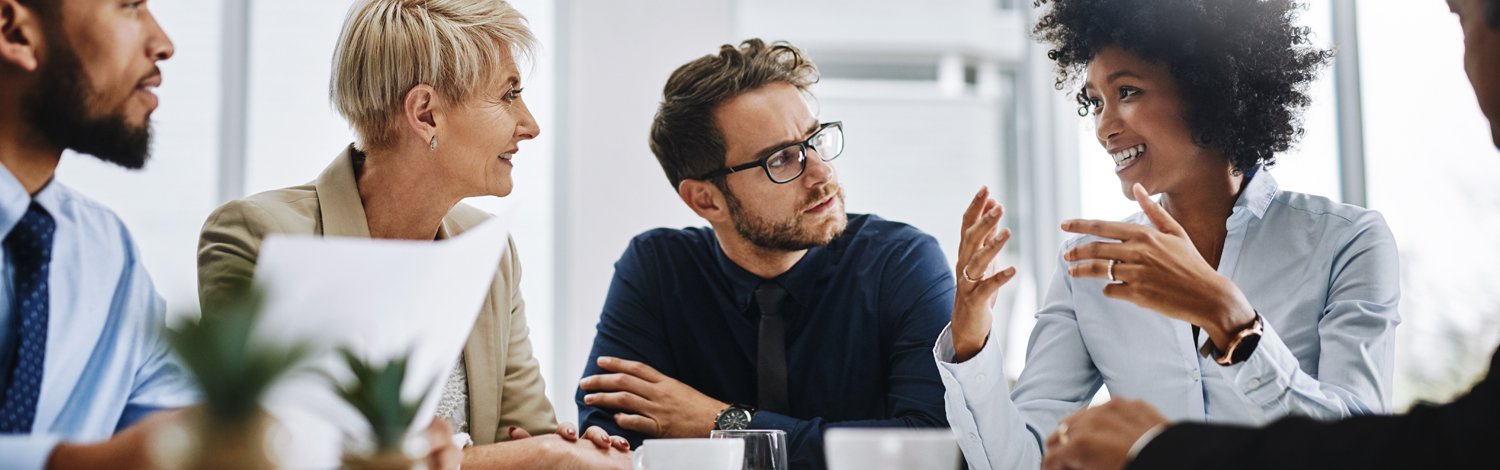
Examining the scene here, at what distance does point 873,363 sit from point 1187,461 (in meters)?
1.40

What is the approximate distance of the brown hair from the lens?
243cm

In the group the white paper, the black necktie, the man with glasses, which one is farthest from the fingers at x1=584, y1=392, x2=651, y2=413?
the white paper

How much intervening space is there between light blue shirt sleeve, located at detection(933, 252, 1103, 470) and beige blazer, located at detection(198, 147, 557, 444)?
2.87 ft

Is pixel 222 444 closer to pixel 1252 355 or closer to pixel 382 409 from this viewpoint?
pixel 382 409

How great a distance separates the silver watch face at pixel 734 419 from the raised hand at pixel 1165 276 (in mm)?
751

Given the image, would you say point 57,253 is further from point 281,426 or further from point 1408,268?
point 1408,268

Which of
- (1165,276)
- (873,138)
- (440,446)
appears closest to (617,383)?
(1165,276)

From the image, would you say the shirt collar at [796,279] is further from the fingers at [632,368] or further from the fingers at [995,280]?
the fingers at [995,280]

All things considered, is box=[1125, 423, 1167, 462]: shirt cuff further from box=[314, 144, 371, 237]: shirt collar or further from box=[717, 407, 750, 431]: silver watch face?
box=[314, 144, 371, 237]: shirt collar

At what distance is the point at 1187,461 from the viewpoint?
0.82 m

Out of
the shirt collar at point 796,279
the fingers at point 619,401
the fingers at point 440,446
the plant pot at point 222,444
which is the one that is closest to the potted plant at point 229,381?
the plant pot at point 222,444

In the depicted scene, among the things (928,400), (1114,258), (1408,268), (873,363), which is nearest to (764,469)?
(1114,258)

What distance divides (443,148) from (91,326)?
100 centimetres

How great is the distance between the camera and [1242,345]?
1.49 m
